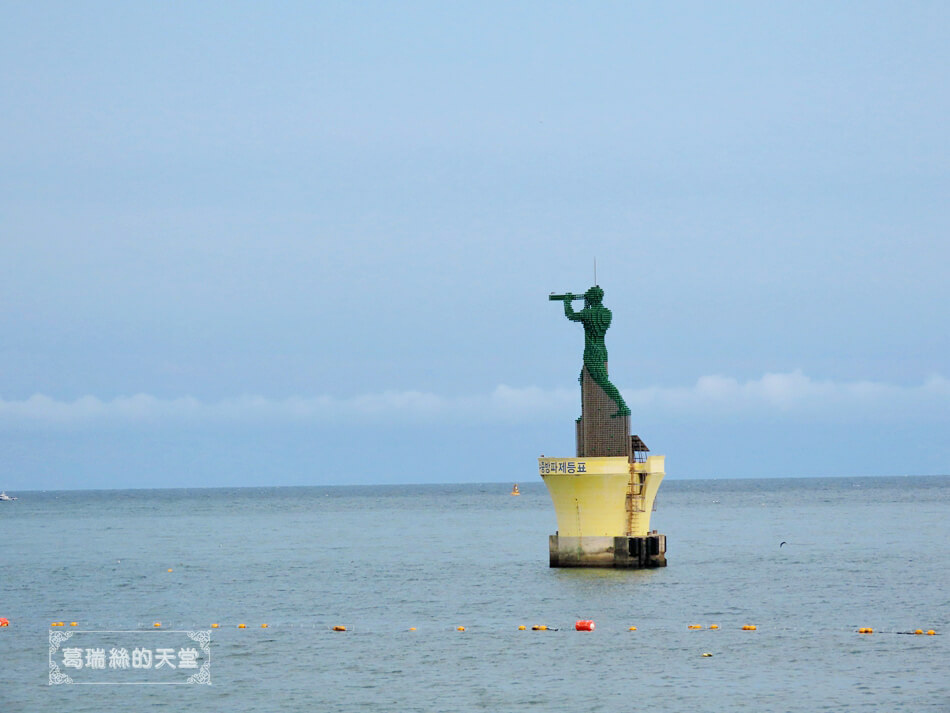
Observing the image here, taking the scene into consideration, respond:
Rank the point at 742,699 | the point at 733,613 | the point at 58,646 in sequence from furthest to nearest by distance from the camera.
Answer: the point at 733,613 → the point at 58,646 → the point at 742,699

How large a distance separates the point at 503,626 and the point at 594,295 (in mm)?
25904

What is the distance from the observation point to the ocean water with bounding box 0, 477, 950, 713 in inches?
1992

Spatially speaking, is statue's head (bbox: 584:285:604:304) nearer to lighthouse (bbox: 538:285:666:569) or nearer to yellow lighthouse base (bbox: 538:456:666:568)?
lighthouse (bbox: 538:285:666:569)

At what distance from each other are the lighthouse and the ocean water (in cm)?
161

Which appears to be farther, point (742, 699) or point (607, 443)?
point (607, 443)

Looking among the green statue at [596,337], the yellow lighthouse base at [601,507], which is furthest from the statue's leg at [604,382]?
the yellow lighthouse base at [601,507]

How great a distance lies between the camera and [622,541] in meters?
82.9

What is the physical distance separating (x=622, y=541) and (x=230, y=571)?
35.0 m

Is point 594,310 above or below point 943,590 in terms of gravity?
above

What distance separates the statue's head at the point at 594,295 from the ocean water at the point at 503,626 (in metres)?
16.1

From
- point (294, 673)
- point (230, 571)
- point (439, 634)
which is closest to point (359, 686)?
point (294, 673)

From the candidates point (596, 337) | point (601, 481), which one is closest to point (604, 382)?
point (596, 337)

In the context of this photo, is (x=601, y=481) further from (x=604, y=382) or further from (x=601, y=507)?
(x=604, y=382)

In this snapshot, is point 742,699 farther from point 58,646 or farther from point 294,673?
point 58,646
